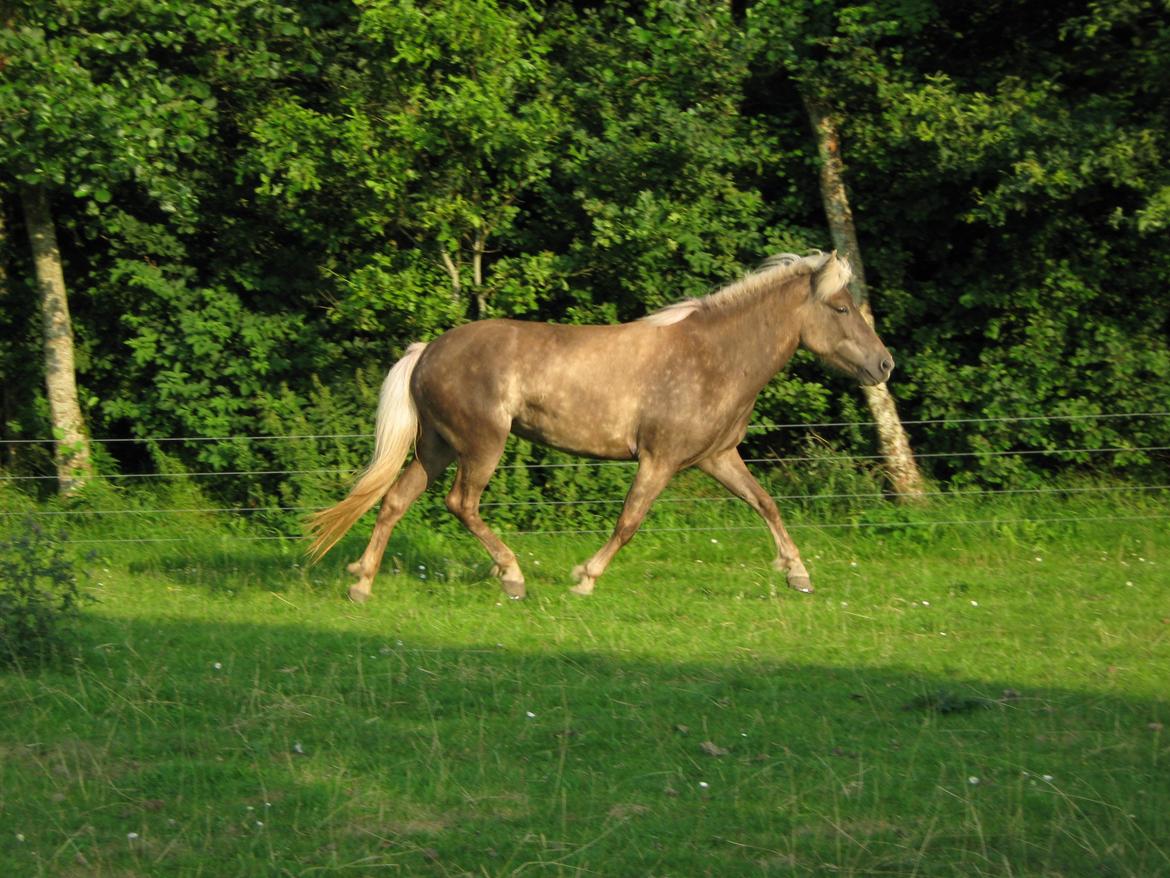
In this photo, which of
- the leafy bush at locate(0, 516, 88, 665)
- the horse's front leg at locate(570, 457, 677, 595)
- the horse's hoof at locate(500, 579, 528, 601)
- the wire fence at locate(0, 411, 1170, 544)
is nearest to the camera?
the leafy bush at locate(0, 516, 88, 665)

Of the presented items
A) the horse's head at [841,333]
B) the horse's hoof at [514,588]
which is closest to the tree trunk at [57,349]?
the horse's hoof at [514,588]

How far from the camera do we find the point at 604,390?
832cm

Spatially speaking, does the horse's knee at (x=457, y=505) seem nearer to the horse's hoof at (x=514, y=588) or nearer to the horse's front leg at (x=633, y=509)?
the horse's hoof at (x=514, y=588)

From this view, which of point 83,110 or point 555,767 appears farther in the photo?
point 83,110

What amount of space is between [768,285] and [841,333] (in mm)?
577

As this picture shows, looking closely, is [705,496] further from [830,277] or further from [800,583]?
[830,277]

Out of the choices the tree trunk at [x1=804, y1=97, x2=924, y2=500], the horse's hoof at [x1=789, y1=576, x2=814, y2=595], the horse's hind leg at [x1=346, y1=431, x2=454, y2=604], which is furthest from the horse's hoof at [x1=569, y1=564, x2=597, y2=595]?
the tree trunk at [x1=804, y1=97, x2=924, y2=500]

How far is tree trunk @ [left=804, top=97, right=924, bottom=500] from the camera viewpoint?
11633 mm

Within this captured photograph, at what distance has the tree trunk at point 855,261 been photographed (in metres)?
11.6

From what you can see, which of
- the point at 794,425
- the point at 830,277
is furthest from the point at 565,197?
the point at 830,277

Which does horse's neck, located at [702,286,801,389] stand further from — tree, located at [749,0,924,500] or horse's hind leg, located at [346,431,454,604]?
tree, located at [749,0,924,500]

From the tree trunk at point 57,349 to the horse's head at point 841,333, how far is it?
6.70m

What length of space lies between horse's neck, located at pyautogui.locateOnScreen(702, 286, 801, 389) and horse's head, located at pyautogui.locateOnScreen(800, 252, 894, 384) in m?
0.10

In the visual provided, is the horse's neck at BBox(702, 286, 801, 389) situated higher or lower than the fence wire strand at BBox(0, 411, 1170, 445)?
higher
